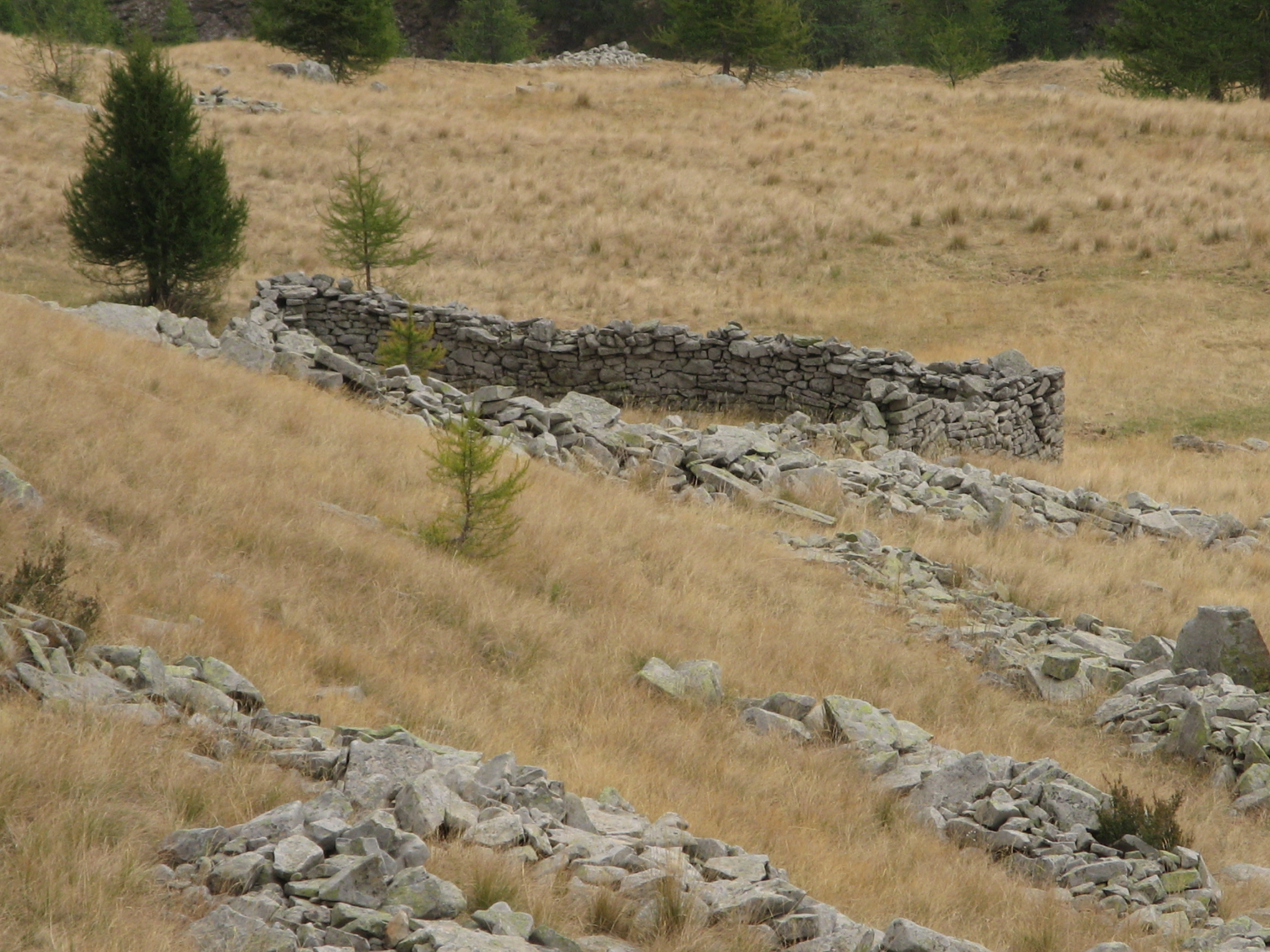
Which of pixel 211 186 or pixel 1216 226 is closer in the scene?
pixel 211 186

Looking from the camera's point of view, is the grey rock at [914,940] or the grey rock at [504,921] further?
the grey rock at [914,940]

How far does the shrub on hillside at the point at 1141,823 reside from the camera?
17.4ft

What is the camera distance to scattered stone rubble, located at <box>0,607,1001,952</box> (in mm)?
3387

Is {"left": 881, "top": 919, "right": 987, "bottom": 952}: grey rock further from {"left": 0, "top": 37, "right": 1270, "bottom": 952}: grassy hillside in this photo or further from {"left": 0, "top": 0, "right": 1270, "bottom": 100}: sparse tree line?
{"left": 0, "top": 0, "right": 1270, "bottom": 100}: sparse tree line

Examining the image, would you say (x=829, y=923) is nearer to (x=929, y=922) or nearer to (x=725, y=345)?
(x=929, y=922)

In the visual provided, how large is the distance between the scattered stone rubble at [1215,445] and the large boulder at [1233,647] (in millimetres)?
9831

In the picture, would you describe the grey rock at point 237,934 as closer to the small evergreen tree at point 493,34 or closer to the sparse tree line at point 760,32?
the sparse tree line at point 760,32

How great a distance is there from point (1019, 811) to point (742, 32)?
4321 centimetres

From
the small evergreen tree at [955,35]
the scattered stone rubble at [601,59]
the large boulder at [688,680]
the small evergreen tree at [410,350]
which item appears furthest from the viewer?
the scattered stone rubble at [601,59]

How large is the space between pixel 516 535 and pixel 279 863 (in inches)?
197

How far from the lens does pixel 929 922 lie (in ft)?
14.5

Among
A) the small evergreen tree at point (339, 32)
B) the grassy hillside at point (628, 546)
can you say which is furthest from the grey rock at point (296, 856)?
the small evergreen tree at point (339, 32)

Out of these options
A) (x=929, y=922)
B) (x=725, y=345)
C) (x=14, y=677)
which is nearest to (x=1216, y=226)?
(x=725, y=345)

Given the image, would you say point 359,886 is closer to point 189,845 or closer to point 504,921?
point 504,921
